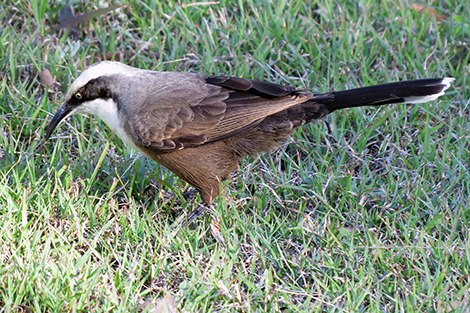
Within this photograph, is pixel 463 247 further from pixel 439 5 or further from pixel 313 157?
pixel 439 5

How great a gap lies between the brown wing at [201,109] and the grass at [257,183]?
18.9 inches

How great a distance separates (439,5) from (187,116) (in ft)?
11.5

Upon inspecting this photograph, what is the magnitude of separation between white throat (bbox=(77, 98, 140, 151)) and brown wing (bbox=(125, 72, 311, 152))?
0.30ft

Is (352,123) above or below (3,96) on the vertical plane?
below

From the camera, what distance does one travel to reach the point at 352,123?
559cm

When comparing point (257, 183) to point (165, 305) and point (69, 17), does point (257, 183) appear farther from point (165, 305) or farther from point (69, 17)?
point (69, 17)

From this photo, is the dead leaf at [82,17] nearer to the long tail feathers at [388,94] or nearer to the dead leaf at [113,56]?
the dead leaf at [113,56]

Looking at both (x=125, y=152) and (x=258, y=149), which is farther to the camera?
(x=125, y=152)

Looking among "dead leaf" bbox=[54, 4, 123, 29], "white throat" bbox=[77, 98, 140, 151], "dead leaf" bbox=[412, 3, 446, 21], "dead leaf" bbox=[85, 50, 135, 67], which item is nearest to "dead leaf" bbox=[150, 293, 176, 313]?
"white throat" bbox=[77, 98, 140, 151]

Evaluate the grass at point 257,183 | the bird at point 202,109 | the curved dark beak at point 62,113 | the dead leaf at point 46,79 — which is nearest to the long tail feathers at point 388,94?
the bird at point 202,109

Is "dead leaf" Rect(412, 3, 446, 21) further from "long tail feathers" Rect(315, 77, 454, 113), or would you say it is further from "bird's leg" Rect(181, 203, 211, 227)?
"bird's leg" Rect(181, 203, 211, 227)

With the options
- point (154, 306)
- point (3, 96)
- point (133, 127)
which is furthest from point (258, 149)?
point (3, 96)

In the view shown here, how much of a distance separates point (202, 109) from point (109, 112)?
0.70 meters

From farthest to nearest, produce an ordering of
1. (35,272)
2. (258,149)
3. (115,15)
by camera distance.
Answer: (115,15), (258,149), (35,272)
